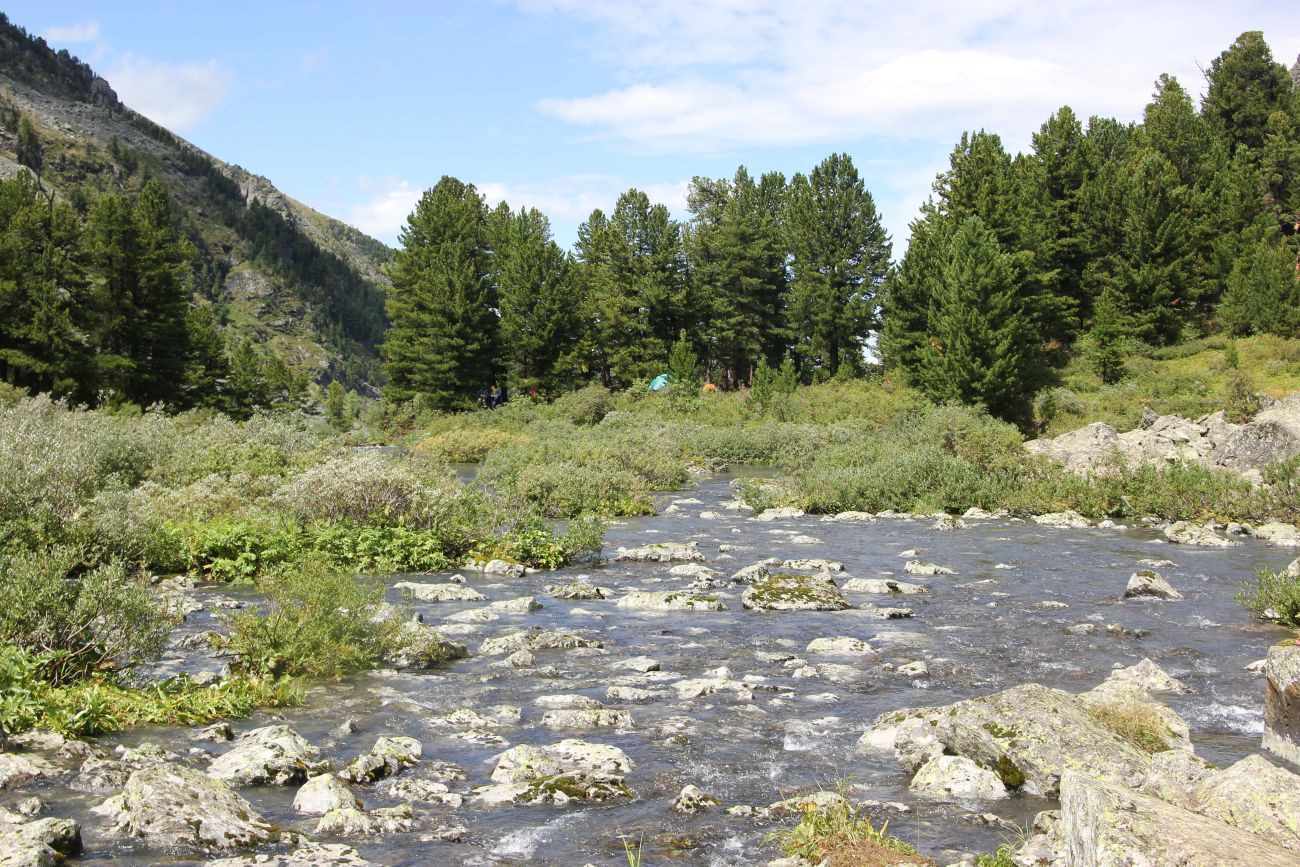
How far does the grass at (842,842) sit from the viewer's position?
5.73 meters

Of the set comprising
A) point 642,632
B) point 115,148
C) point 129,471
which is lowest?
point 642,632

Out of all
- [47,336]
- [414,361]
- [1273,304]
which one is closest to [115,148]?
[414,361]

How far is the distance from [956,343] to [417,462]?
32273 mm

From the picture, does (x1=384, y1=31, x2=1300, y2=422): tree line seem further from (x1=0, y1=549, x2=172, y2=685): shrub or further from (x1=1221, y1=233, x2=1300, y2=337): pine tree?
(x1=0, y1=549, x2=172, y2=685): shrub

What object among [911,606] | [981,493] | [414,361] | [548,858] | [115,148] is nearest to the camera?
[548,858]

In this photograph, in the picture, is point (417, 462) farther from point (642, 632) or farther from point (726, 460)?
point (726, 460)

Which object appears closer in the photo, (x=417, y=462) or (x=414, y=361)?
(x=417, y=462)

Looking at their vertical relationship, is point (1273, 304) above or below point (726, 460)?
above

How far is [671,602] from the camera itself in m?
14.8

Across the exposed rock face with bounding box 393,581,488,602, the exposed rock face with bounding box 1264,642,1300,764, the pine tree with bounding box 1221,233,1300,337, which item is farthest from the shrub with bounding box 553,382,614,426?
the exposed rock face with bounding box 1264,642,1300,764

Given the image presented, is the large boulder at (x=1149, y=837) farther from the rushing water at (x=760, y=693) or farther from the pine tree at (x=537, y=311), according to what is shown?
the pine tree at (x=537, y=311)

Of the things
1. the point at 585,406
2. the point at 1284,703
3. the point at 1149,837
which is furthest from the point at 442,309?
the point at 1149,837

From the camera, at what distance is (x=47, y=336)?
4397 centimetres

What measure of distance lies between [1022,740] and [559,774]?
3762 millimetres
